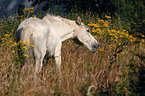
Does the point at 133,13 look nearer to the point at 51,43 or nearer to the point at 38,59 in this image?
the point at 51,43

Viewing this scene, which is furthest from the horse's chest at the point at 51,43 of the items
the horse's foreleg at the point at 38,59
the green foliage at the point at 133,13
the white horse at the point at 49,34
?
the green foliage at the point at 133,13

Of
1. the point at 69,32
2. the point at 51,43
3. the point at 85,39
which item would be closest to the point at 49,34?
the point at 51,43

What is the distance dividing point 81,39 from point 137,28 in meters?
1.86

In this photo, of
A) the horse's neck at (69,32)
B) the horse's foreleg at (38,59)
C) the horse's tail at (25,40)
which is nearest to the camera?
the horse's tail at (25,40)

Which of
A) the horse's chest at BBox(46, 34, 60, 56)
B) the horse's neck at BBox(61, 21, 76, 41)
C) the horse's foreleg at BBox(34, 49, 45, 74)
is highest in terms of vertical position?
the horse's neck at BBox(61, 21, 76, 41)

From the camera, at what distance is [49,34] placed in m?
4.06

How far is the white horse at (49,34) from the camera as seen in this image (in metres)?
3.68

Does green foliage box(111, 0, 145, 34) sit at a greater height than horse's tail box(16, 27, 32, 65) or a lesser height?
greater

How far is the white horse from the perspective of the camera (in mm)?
3682

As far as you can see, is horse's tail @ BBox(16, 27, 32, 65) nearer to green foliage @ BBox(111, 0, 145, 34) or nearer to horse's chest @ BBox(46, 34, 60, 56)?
horse's chest @ BBox(46, 34, 60, 56)

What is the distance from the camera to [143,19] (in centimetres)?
344

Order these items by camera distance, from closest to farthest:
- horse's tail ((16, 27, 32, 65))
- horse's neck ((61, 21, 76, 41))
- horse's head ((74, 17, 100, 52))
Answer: horse's tail ((16, 27, 32, 65)) < horse's neck ((61, 21, 76, 41)) < horse's head ((74, 17, 100, 52))

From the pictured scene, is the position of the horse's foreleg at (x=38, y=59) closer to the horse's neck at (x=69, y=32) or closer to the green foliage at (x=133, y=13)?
the horse's neck at (x=69, y=32)

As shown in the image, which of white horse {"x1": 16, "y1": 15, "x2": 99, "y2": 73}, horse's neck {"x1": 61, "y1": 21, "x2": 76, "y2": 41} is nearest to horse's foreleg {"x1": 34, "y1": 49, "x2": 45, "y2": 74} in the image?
white horse {"x1": 16, "y1": 15, "x2": 99, "y2": 73}
